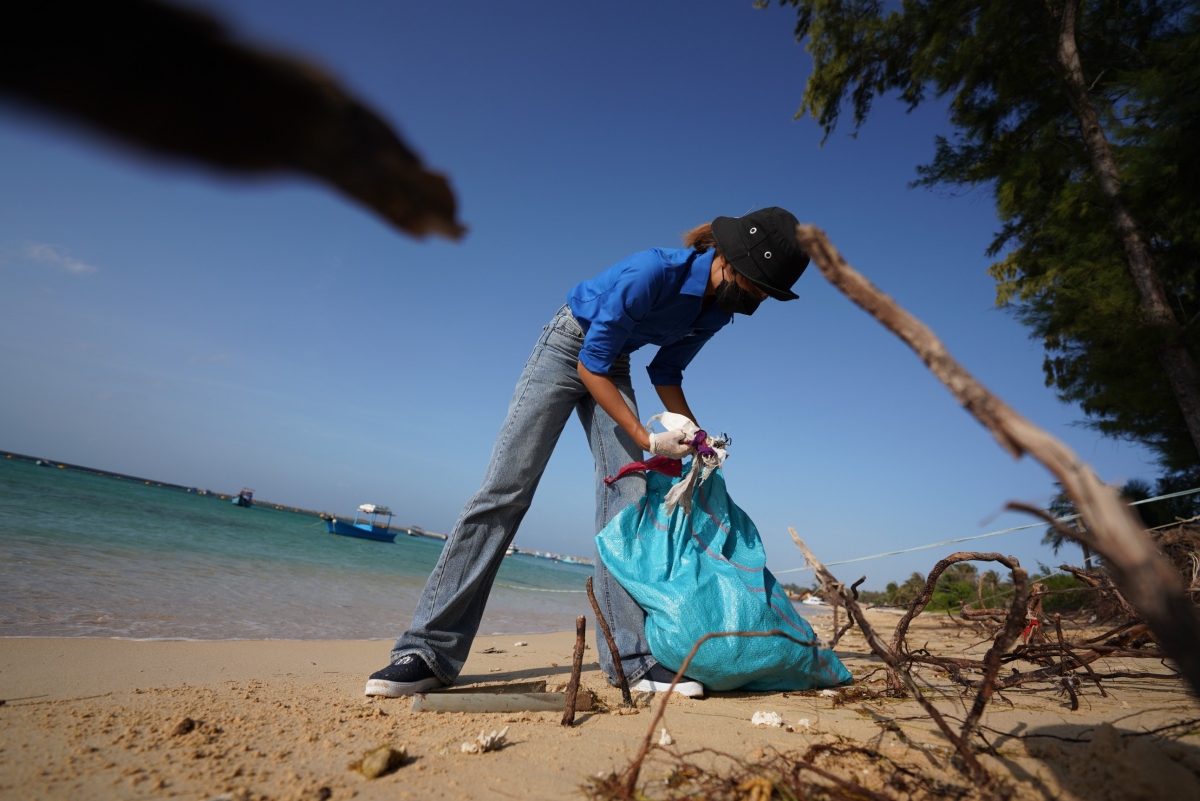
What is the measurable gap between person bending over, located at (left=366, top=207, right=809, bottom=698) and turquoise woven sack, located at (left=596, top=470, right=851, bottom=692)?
3.4 inches

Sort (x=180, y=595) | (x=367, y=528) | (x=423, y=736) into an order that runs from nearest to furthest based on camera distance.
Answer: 1. (x=423, y=736)
2. (x=180, y=595)
3. (x=367, y=528)

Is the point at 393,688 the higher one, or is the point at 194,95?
the point at 194,95

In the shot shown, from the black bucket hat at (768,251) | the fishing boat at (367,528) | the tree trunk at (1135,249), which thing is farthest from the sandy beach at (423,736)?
the fishing boat at (367,528)

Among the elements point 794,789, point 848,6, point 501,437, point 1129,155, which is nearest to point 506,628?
point 501,437

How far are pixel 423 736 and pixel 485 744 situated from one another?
23cm

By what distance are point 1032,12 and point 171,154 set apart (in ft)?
29.8

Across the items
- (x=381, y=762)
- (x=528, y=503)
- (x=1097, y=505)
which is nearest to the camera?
(x=1097, y=505)

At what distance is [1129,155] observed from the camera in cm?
582

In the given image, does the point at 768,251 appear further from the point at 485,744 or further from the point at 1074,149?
the point at 1074,149

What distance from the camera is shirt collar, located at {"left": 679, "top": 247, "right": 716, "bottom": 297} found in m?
2.46

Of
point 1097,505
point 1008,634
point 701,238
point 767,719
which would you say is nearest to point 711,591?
point 767,719

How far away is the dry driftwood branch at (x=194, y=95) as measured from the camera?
431 millimetres

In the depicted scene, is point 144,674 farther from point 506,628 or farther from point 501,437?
point 506,628

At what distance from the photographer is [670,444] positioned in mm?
2396
